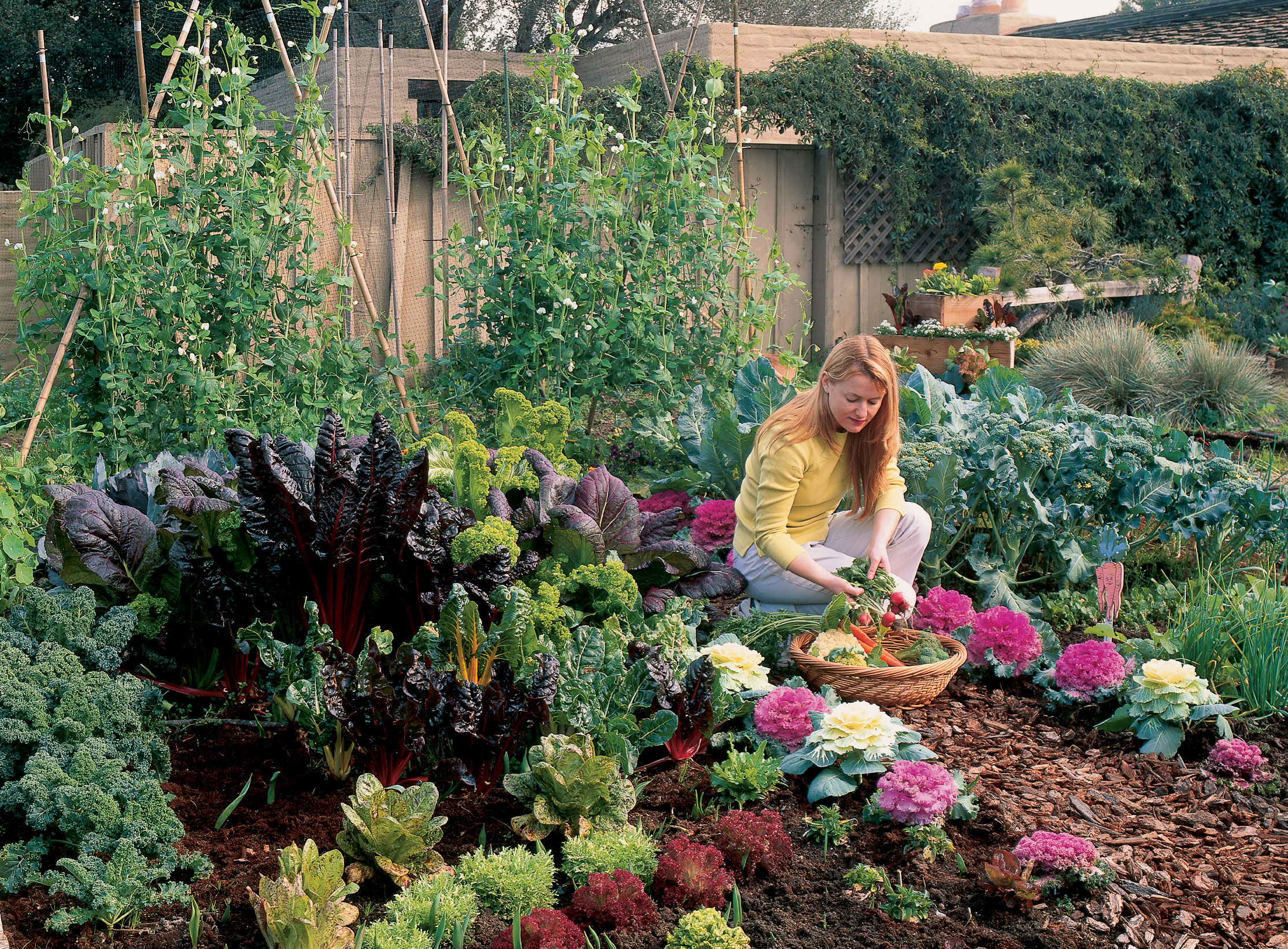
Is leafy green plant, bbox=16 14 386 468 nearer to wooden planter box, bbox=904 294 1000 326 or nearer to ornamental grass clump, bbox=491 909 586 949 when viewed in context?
ornamental grass clump, bbox=491 909 586 949

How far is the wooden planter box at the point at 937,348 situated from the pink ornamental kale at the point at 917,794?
5.24 meters

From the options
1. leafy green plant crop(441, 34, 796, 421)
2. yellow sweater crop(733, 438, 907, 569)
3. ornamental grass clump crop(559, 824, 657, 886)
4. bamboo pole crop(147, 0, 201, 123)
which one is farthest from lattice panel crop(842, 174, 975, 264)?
ornamental grass clump crop(559, 824, 657, 886)

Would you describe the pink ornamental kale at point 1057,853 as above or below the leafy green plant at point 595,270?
below

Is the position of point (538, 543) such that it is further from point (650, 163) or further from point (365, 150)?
point (365, 150)

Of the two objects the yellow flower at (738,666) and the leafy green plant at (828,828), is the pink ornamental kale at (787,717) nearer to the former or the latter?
the yellow flower at (738,666)

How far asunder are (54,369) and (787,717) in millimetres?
3548

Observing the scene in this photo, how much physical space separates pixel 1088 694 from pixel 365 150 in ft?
24.7

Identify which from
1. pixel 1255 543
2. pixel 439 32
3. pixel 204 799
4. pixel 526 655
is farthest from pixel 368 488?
pixel 439 32

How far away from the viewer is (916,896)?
6.90ft

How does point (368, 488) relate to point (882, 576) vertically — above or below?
above

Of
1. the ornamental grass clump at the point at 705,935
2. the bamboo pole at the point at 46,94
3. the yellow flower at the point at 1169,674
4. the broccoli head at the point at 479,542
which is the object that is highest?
the bamboo pole at the point at 46,94

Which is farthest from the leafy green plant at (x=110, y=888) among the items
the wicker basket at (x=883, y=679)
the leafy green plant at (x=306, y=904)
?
the wicker basket at (x=883, y=679)

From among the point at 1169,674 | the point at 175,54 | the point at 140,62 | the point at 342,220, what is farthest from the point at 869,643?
the point at 140,62

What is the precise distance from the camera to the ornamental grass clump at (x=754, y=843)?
2.21 metres
